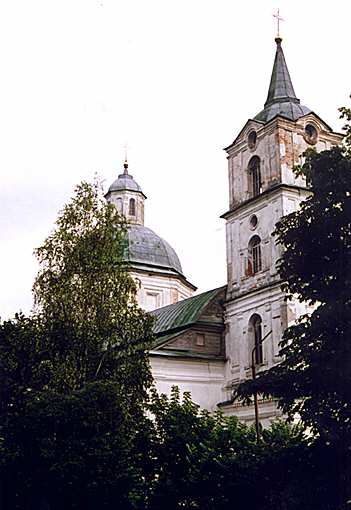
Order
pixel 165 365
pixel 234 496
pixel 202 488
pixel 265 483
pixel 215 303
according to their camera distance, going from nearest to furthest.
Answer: pixel 265 483
pixel 234 496
pixel 202 488
pixel 165 365
pixel 215 303

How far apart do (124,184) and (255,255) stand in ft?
76.5

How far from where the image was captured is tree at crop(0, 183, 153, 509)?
23266 mm

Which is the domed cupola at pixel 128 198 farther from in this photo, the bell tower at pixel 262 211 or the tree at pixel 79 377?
the tree at pixel 79 377

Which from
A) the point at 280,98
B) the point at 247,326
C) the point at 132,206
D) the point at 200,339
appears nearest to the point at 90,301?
the point at 247,326

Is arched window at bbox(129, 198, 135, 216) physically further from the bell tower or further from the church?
the bell tower

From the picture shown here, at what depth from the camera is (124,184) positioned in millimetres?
59750

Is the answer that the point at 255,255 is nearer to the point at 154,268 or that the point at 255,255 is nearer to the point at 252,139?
the point at 252,139

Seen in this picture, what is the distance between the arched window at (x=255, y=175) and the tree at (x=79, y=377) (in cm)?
1189

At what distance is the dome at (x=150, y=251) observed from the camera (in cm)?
5388

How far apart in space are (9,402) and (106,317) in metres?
4.03

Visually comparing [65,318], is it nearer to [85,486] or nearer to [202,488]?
[85,486]

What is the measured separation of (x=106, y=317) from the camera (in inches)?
1037

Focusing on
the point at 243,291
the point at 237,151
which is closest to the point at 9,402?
the point at 243,291

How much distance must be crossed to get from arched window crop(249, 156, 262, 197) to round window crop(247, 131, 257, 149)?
0.65 metres
